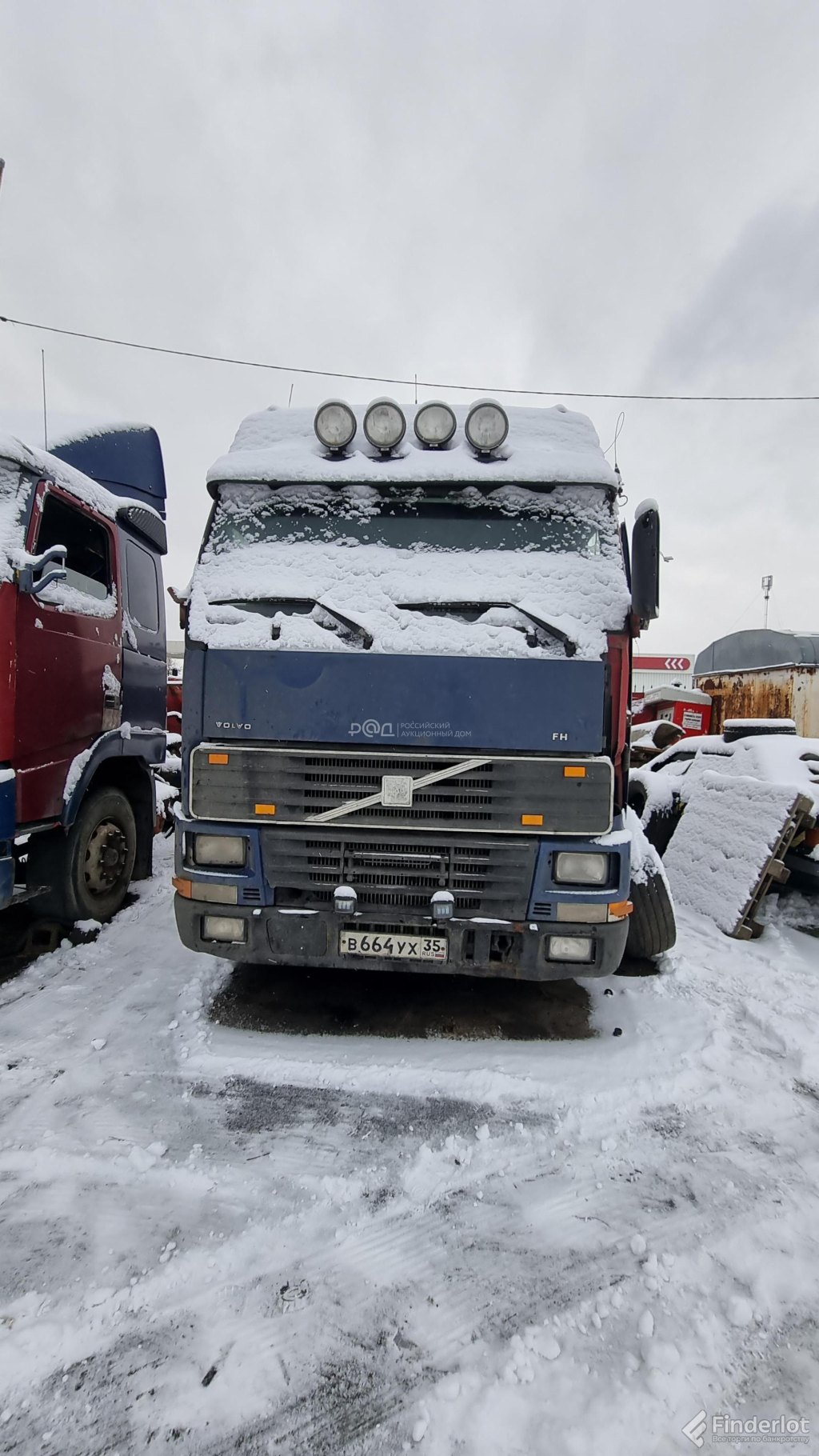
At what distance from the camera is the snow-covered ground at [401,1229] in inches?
61.4

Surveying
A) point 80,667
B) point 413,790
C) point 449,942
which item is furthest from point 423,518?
point 80,667

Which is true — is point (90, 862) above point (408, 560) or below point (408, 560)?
below

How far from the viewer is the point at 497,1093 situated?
2752 mm

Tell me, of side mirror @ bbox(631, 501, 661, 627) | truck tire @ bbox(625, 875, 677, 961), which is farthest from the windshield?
truck tire @ bbox(625, 875, 677, 961)

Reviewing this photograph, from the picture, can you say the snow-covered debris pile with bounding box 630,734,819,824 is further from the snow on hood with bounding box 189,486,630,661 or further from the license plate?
the license plate

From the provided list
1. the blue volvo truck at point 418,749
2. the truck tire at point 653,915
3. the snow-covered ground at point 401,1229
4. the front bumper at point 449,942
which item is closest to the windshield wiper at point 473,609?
the blue volvo truck at point 418,749

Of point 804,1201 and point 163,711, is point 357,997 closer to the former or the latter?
point 804,1201

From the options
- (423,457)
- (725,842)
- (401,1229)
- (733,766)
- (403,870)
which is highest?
(423,457)

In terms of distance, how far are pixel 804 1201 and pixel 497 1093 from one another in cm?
114

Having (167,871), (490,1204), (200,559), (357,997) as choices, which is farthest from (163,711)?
(490,1204)

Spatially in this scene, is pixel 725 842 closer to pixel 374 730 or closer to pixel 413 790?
pixel 413 790

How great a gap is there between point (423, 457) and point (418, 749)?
1.66 metres

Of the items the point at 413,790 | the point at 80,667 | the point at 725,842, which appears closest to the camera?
the point at 413,790

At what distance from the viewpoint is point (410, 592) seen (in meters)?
3.13
